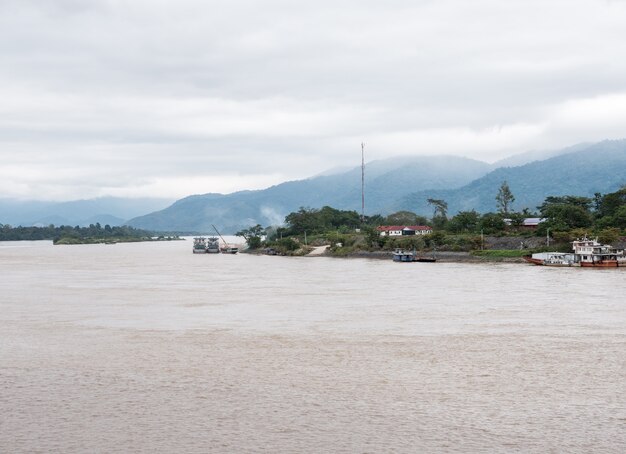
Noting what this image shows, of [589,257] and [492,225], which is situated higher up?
[492,225]

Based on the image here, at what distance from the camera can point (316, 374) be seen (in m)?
12.7

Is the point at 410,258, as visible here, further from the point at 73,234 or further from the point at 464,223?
the point at 73,234

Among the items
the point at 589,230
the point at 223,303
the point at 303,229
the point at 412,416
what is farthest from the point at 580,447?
the point at 303,229

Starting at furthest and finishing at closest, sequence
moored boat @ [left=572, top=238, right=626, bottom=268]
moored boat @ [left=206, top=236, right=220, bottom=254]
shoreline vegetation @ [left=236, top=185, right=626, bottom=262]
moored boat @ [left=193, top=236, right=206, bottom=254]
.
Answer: moored boat @ [left=206, top=236, right=220, bottom=254]
moored boat @ [left=193, top=236, right=206, bottom=254]
shoreline vegetation @ [left=236, top=185, right=626, bottom=262]
moored boat @ [left=572, top=238, right=626, bottom=268]

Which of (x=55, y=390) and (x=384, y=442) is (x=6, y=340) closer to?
(x=55, y=390)

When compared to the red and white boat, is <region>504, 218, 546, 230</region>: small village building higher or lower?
higher

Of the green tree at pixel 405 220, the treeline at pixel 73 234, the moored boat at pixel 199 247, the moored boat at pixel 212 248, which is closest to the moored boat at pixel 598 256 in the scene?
the green tree at pixel 405 220

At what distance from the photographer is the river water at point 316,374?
9.22 meters

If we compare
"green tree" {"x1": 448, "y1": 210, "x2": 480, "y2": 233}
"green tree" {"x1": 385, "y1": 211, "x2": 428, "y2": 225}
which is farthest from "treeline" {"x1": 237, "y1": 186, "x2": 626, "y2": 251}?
"green tree" {"x1": 385, "y1": 211, "x2": 428, "y2": 225}

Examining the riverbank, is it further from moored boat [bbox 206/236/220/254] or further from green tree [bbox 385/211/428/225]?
green tree [bbox 385/211/428/225]

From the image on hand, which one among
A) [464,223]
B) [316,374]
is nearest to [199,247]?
[464,223]

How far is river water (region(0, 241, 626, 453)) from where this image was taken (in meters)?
9.22

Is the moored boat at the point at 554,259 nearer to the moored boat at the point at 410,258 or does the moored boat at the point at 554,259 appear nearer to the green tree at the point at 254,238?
the moored boat at the point at 410,258

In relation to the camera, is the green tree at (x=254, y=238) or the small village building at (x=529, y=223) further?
the green tree at (x=254, y=238)
